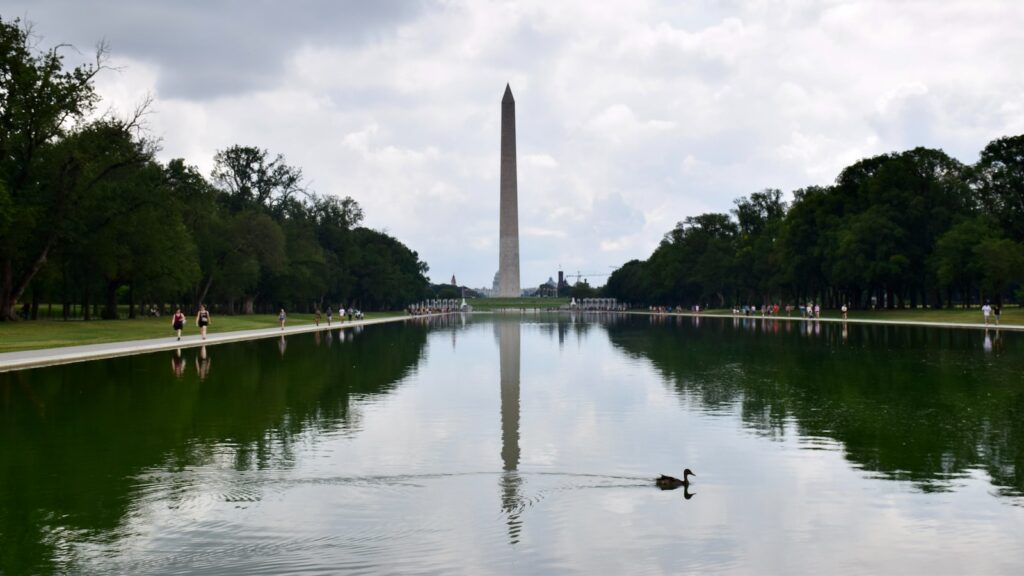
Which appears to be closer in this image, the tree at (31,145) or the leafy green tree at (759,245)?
the tree at (31,145)

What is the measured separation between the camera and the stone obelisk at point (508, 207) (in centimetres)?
12012

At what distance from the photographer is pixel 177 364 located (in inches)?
1119

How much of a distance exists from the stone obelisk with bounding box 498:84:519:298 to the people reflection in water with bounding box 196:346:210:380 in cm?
8873

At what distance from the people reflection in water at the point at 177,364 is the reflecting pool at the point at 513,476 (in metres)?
2.95

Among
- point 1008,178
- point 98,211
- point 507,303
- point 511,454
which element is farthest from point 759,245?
point 511,454

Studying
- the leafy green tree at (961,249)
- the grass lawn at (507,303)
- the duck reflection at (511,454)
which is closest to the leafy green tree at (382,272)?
the grass lawn at (507,303)

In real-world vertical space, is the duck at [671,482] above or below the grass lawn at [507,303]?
below

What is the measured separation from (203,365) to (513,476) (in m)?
19.6

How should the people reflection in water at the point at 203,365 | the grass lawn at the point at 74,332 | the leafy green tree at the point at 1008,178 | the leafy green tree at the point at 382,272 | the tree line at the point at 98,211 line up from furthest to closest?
the leafy green tree at the point at 382,272
the leafy green tree at the point at 1008,178
the tree line at the point at 98,211
the grass lawn at the point at 74,332
the people reflection in water at the point at 203,365

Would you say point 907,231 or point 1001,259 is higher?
point 907,231

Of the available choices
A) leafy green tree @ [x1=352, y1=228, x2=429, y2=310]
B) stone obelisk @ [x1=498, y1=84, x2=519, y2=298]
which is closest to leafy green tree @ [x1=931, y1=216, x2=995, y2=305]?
stone obelisk @ [x1=498, y1=84, x2=519, y2=298]

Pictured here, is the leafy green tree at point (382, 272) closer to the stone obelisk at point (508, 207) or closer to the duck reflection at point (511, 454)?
the stone obelisk at point (508, 207)

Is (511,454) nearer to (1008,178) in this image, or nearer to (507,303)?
(1008,178)

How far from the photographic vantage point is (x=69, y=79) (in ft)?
157
